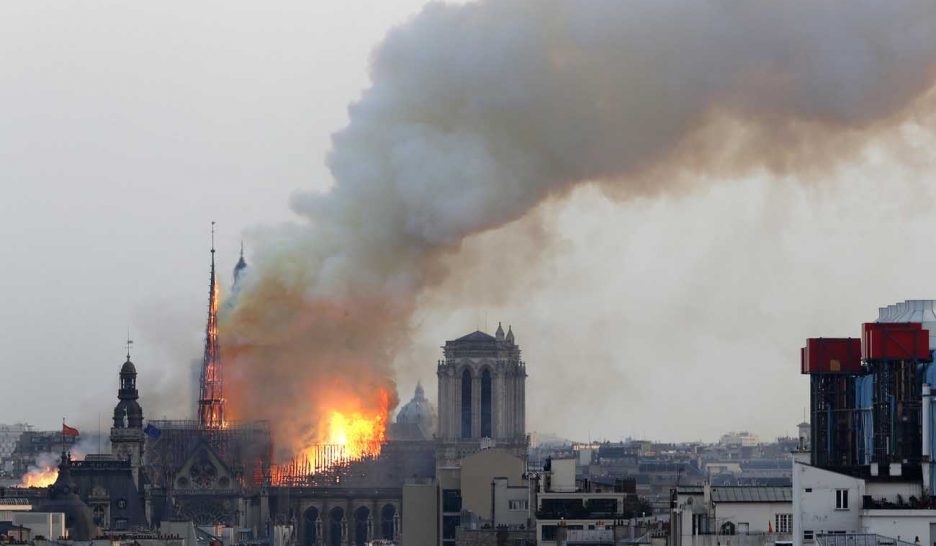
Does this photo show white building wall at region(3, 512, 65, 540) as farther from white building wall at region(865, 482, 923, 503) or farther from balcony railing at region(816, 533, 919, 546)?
balcony railing at region(816, 533, 919, 546)

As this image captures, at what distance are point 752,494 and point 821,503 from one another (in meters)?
16.5

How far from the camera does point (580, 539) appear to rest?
112750 mm

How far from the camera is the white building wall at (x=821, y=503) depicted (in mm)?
71188

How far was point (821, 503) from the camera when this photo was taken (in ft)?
235

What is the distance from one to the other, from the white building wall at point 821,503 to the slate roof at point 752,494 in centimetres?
1337

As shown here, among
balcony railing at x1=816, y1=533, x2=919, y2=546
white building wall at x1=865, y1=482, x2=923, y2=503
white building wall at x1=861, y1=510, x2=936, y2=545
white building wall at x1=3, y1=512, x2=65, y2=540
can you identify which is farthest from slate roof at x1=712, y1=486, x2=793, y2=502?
white building wall at x1=3, y1=512, x2=65, y2=540

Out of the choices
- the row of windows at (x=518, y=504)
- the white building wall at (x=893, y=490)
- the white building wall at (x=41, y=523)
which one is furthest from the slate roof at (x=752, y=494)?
the row of windows at (x=518, y=504)

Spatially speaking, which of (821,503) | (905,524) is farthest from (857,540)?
(821,503)

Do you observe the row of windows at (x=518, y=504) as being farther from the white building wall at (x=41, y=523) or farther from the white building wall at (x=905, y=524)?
the white building wall at (x=905, y=524)

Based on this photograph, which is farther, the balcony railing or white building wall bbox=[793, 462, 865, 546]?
white building wall bbox=[793, 462, 865, 546]

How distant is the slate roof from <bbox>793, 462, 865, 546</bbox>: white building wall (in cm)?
1337

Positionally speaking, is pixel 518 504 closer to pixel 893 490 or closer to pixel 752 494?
pixel 752 494

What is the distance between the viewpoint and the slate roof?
86.5m

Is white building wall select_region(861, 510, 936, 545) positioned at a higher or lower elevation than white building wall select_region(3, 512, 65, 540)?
lower
